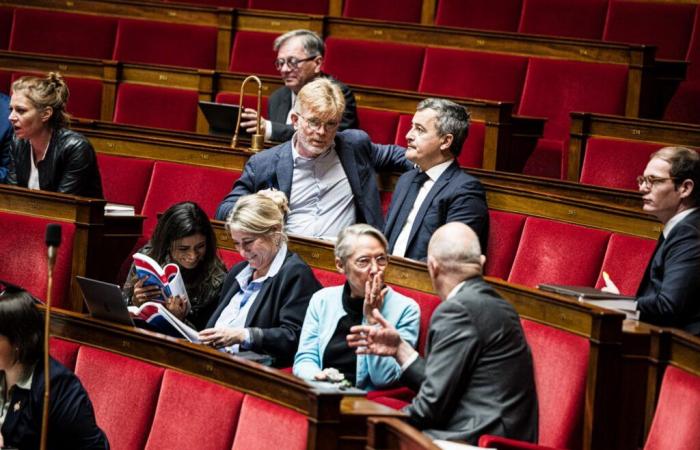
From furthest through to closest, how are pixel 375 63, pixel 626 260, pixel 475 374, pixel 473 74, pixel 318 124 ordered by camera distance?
pixel 375 63 < pixel 473 74 < pixel 318 124 < pixel 626 260 < pixel 475 374

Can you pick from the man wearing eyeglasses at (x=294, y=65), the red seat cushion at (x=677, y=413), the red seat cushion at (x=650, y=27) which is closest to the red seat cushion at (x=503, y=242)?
the man wearing eyeglasses at (x=294, y=65)

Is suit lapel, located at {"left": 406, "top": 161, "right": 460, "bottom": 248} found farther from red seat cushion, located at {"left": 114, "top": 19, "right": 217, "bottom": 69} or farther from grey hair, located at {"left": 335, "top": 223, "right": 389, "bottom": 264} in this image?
red seat cushion, located at {"left": 114, "top": 19, "right": 217, "bottom": 69}

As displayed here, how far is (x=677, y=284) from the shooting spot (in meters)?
1.15

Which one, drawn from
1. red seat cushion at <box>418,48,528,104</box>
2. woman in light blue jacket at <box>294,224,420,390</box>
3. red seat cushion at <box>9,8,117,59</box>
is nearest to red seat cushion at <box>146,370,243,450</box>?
woman in light blue jacket at <box>294,224,420,390</box>

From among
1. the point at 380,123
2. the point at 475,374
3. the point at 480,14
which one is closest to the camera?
the point at 475,374

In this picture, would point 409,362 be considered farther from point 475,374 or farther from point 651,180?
point 651,180

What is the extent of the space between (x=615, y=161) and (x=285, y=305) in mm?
606

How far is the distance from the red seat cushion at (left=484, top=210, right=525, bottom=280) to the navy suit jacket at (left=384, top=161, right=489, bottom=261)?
0.04 meters

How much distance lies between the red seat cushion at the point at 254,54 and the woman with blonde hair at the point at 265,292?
0.91 metres

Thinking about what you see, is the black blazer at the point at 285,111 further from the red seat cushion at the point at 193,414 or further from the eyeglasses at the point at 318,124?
the red seat cushion at the point at 193,414

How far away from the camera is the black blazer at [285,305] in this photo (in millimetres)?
1195

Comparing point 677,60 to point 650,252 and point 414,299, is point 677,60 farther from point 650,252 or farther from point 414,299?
point 414,299

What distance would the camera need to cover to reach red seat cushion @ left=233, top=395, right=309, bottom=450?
0.92m

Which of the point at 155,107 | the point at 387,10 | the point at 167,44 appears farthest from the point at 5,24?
the point at 387,10
